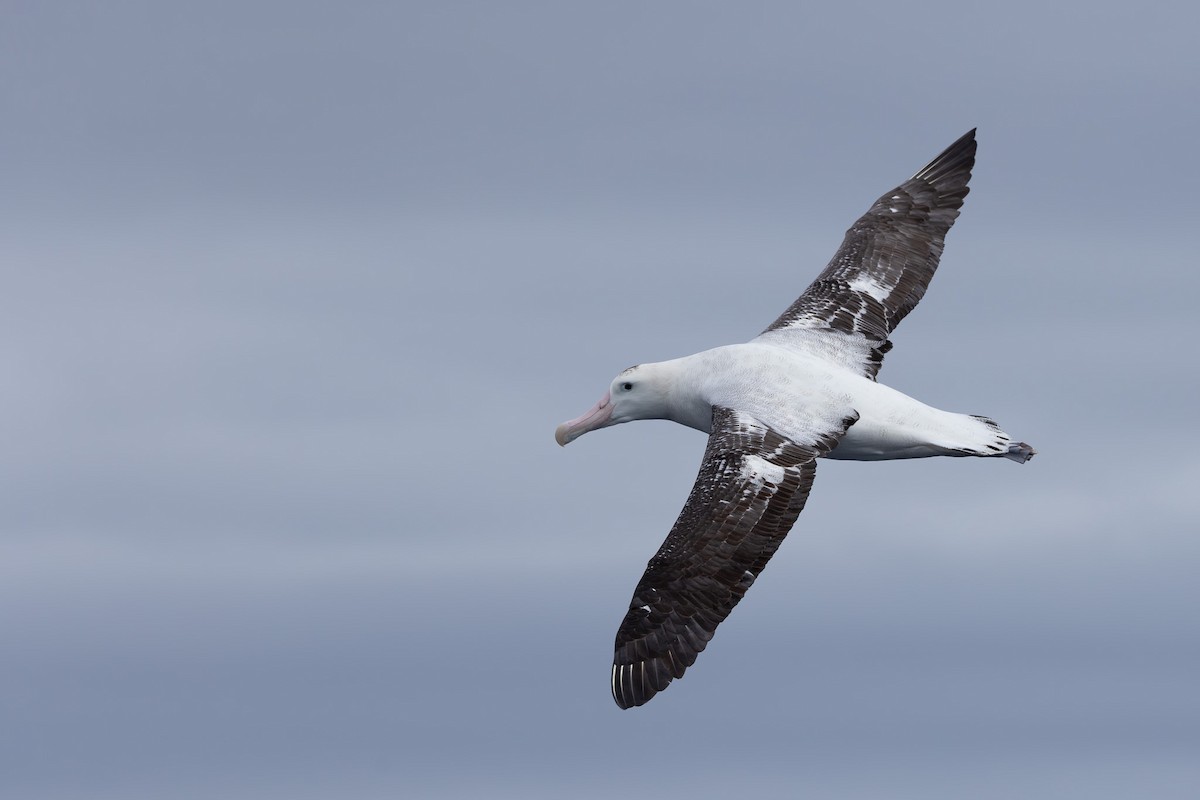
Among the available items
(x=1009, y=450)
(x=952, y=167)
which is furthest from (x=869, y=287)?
(x=1009, y=450)

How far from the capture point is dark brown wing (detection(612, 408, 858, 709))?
2028cm

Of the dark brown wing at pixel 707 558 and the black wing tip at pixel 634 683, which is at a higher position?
the dark brown wing at pixel 707 558

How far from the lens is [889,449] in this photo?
2228 centimetres

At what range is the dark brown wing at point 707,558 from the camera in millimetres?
20281

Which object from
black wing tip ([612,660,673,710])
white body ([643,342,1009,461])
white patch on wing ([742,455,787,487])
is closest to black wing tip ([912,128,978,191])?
white body ([643,342,1009,461])

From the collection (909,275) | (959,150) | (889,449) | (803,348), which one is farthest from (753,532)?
(959,150)

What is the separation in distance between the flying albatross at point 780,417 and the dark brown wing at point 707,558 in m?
0.01

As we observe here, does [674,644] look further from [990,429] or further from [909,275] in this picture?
[909,275]

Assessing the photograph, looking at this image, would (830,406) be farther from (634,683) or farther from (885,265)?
(885,265)

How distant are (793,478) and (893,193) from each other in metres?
6.65

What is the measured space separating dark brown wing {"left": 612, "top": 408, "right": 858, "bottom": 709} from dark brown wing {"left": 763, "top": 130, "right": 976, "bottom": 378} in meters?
3.17

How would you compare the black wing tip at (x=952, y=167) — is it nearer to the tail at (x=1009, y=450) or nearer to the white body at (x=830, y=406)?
the white body at (x=830, y=406)

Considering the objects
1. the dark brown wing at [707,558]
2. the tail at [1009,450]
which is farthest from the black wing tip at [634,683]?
the tail at [1009,450]

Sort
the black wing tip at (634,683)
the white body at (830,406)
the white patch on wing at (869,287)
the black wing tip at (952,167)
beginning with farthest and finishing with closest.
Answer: the black wing tip at (952,167), the white patch on wing at (869,287), the white body at (830,406), the black wing tip at (634,683)
